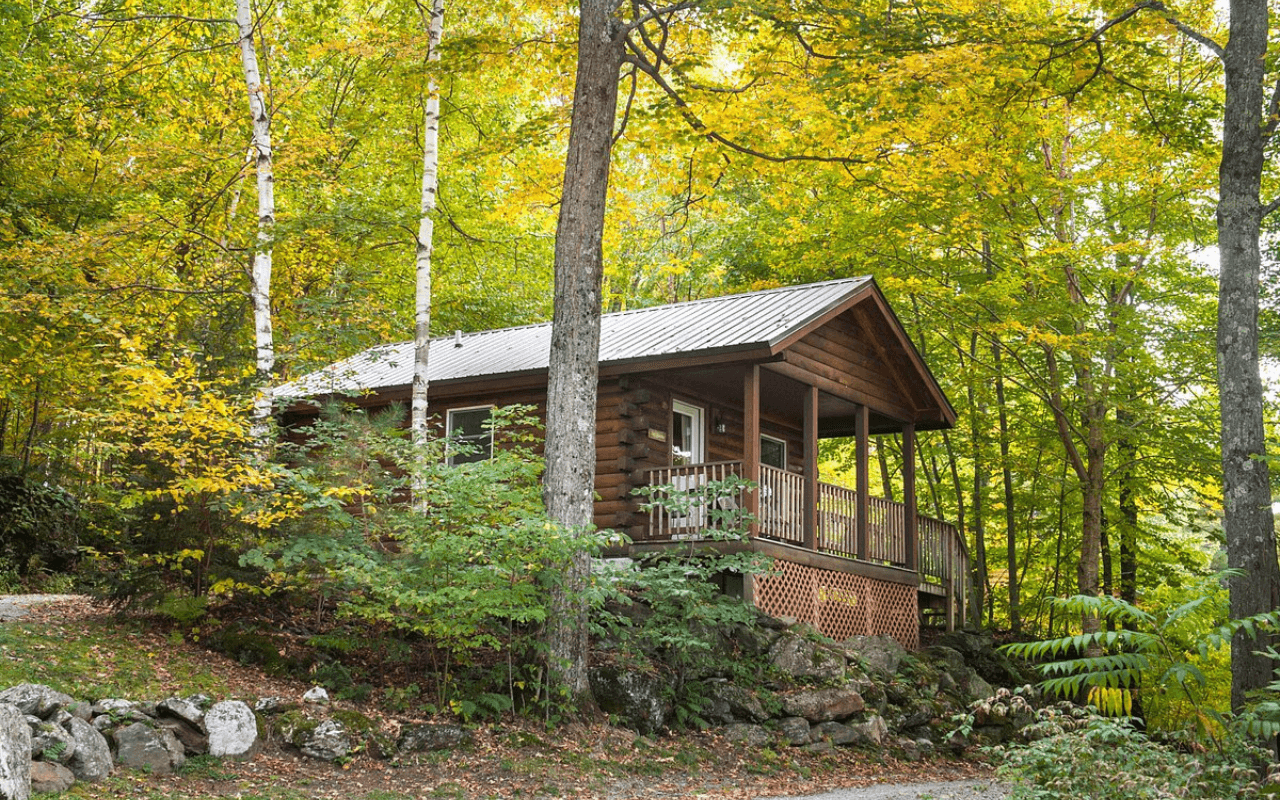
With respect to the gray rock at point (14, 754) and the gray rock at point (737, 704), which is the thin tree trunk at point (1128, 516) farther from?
the gray rock at point (14, 754)

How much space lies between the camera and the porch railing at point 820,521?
1596cm

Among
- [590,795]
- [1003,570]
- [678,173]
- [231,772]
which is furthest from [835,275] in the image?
[231,772]

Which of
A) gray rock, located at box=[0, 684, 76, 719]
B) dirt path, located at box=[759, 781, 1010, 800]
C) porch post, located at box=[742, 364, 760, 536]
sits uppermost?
porch post, located at box=[742, 364, 760, 536]

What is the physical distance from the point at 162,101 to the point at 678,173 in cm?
871

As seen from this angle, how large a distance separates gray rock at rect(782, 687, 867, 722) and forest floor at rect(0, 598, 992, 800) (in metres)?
0.51

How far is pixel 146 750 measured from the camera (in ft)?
28.4

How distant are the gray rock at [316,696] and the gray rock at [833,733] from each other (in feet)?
18.8

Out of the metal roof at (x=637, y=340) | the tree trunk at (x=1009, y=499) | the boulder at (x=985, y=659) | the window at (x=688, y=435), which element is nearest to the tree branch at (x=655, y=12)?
the metal roof at (x=637, y=340)

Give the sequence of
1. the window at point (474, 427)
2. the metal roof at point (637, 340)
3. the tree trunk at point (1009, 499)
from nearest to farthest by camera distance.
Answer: the metal roof at point (637, 340) → the window at point (474, 427) → the tree trunk at point (1009, 499)

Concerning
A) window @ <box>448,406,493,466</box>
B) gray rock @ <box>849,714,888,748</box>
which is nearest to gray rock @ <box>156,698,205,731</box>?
gray rock @ <box>849,714,888,748</box>

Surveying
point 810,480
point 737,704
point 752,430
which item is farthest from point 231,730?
point 810,480

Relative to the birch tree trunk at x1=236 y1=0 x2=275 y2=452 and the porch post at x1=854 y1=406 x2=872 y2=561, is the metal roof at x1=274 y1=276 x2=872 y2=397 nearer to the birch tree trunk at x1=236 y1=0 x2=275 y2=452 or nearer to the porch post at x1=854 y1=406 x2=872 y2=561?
the birch tree trunk at x1=236 y1=0 x2=275 y2=452

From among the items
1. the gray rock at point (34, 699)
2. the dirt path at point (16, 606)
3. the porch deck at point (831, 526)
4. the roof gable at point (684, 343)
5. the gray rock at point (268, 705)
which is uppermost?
the roof gable at point (684, 343)

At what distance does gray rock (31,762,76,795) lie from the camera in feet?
24.8
